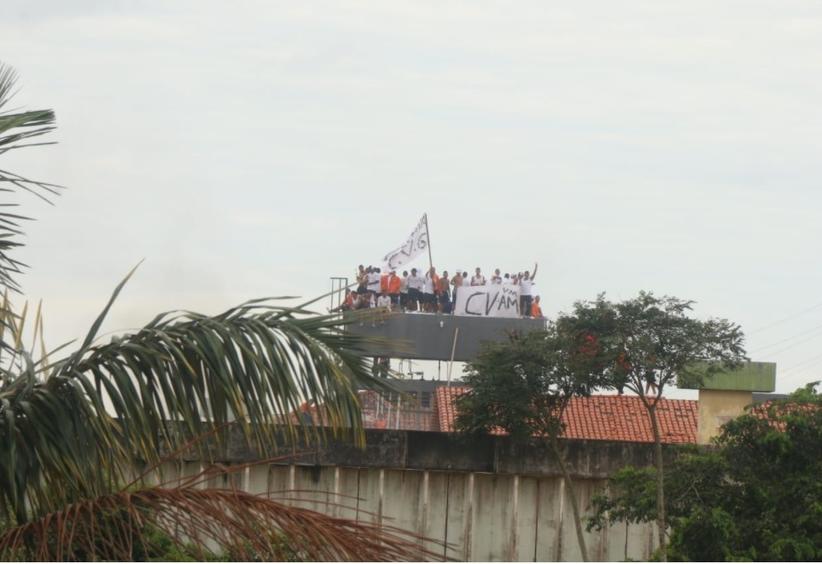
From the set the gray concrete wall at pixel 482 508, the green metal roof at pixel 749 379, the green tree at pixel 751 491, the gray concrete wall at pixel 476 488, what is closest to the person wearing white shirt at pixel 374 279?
the green metal roof at pixel 749 379

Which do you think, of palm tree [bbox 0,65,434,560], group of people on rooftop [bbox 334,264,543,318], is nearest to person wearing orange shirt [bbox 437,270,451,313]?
group of people on rooftop [bbox 334,264,543,318]

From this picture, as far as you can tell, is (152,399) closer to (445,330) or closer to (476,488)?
(476,488)

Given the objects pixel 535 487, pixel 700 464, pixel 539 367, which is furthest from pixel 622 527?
pixel 539 367

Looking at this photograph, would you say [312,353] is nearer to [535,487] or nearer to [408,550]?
[408,550]

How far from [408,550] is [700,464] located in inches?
656

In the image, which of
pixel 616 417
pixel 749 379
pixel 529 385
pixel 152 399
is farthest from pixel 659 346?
pixel 152 399

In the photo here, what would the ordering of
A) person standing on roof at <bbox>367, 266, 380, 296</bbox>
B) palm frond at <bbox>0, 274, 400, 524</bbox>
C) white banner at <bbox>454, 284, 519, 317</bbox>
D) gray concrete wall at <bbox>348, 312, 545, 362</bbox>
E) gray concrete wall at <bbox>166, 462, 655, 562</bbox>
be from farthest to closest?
gray concrete wall at <bbox>348, 312, 545, 362</bbox>
white banner at <bbox>454, 284, 519, 317</bbox>
person standing on roof at <bbox>367, 266, 380, 296</bbox>
gray concrete wall at <bbox>166, 462, 655, 562</bbox>
palm frond at <bbox>0, 274, 400, 524</bbox>

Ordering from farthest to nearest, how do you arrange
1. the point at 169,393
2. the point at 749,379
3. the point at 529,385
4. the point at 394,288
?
the point at 394,288
the point at 749,379
the point at 529,385
the point at 169,393

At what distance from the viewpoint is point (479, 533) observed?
23.3 meters

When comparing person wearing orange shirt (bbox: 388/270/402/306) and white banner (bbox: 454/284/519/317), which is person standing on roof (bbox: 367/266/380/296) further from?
white banner (bbox: 454/284/519/317)

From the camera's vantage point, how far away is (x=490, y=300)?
41000 millimetres

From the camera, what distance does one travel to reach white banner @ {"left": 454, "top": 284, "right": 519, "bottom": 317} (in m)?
41.0

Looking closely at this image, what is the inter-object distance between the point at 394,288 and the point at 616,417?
8.88m

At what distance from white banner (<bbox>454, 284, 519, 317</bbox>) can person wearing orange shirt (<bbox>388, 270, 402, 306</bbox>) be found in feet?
8.05
